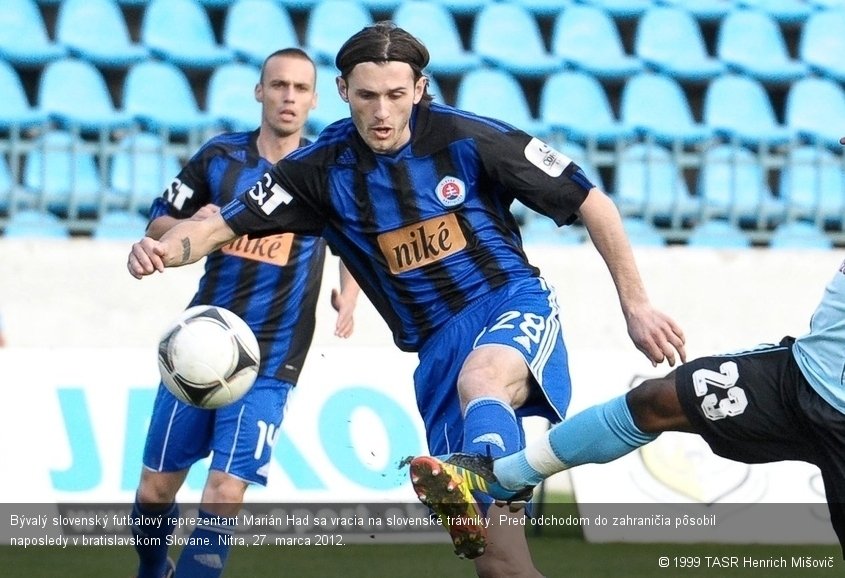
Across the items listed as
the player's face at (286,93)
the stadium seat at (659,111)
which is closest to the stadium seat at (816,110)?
the stadium seat at (659,111)

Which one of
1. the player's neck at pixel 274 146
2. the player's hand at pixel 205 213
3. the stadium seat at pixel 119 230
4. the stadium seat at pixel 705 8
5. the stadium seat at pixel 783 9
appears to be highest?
the stadium seat at pixel 783 9

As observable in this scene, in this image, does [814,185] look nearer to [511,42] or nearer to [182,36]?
[511,42]

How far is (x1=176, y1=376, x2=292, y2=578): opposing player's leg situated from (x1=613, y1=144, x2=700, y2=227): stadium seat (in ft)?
17.8

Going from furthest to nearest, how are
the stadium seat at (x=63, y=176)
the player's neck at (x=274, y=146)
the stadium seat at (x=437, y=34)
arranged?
the stadium seat at (x=437, y=34) < the stadium seat at (x=63, y=176) < the player's neck at (x=274, y=146)

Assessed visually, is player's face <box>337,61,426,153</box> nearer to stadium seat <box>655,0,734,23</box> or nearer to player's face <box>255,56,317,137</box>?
player's face <box>255,56,317,137</box>

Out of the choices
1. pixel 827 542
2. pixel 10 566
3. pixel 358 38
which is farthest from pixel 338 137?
pixel 827 542

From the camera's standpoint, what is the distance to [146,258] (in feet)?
16.4

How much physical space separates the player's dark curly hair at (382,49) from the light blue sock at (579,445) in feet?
4.50

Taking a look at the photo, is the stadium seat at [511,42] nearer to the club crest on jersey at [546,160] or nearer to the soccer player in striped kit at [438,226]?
the soccer player in striped kit at [438,226]

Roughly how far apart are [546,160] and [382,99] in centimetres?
62

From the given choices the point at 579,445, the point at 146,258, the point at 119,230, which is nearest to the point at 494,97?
the point at 119,230

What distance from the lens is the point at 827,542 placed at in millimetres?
8969

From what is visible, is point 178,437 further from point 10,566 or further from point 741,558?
point 741,558

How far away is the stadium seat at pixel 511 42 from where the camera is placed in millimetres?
12836
